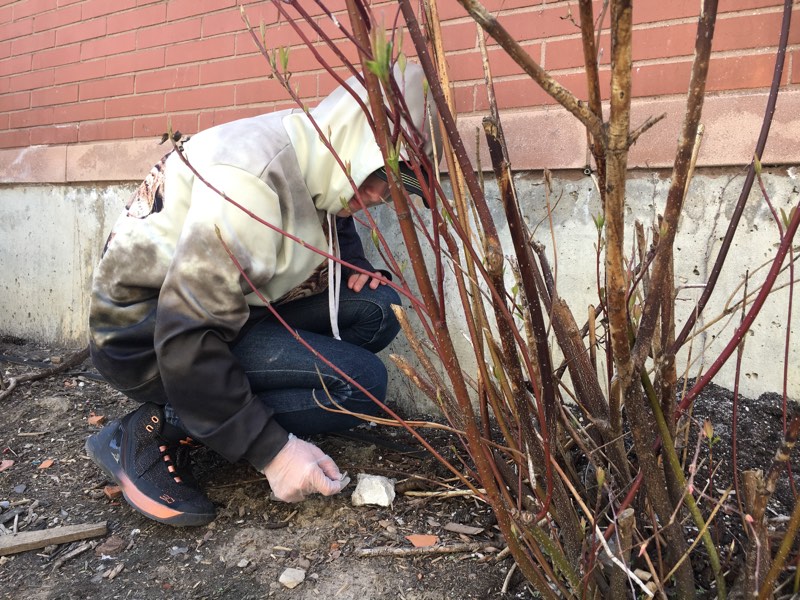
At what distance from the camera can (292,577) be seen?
1675mm

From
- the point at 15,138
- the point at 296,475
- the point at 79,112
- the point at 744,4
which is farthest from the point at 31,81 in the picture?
the point at 744,4

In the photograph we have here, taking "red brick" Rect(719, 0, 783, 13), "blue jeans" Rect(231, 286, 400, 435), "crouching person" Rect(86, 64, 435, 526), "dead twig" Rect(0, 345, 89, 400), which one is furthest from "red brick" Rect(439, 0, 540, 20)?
"dead twig" Rect(0, 345, 89, 400)

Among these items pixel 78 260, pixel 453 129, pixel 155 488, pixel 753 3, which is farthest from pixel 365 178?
pixel 78 260

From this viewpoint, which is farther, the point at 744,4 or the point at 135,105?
the point at 135,105

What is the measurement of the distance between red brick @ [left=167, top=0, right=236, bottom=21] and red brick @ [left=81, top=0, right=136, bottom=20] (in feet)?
1.09

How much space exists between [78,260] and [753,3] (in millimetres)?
3508

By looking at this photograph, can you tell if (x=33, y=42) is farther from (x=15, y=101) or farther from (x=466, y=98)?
(x=466, y=98)

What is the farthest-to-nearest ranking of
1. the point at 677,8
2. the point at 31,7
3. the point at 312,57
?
the point at 31,7 < the point at 312,57 < the point at 677,8

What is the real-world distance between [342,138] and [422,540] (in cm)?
111

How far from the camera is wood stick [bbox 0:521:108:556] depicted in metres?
1.91

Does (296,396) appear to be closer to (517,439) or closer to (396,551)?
(396,551)

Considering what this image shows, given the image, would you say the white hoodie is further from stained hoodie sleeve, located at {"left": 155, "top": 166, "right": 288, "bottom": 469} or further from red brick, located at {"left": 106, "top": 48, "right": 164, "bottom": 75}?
red brick, located at {"left": 106, "top": 48, "right": 164, "bottom": 75}

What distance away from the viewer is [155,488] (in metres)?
1.97

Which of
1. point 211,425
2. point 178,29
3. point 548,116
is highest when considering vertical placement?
point 178,29
